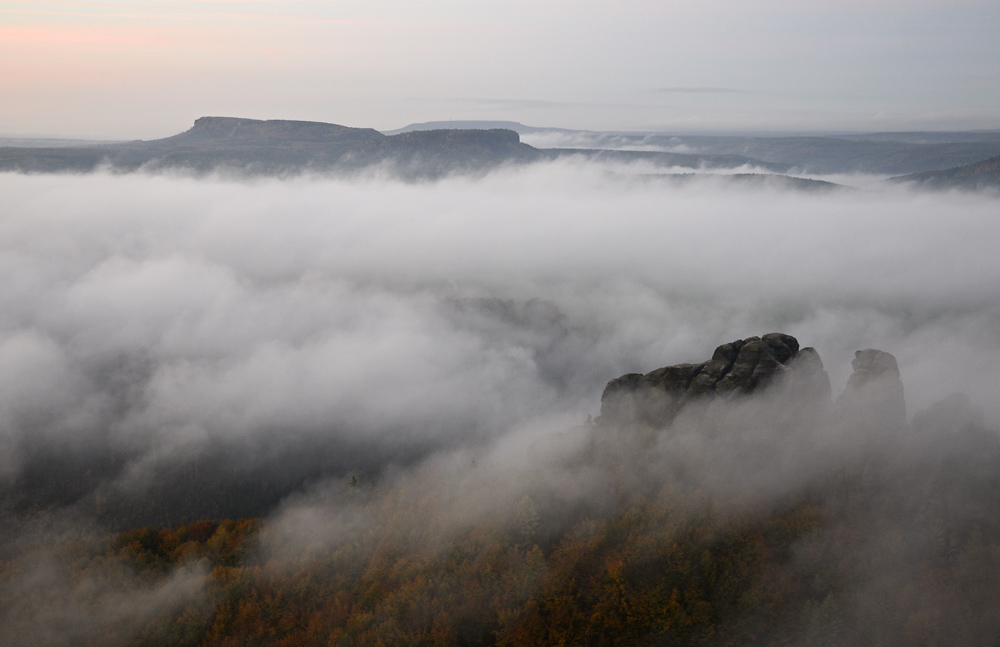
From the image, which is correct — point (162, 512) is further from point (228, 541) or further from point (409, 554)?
point (409, 554)

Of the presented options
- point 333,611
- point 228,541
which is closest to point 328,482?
point 228,541

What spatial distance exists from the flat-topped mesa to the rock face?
3129 mm

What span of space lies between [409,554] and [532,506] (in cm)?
1511

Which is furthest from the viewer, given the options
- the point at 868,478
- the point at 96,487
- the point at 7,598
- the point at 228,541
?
the point at 96,487

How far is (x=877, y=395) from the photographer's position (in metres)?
57.2

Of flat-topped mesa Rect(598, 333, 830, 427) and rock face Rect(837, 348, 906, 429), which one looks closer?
rock face Rect(837, 348, 906, 429)

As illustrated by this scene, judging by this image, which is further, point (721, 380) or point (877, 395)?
point (721, 380)

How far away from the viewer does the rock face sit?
5659cm

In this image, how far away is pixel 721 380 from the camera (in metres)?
63.0

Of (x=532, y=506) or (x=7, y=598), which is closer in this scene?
(x=532, y=506)

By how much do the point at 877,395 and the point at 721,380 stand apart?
49.3 ft

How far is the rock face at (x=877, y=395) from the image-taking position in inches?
2228

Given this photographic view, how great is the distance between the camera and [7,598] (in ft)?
210

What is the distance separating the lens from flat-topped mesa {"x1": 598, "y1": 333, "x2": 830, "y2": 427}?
61375 mm
